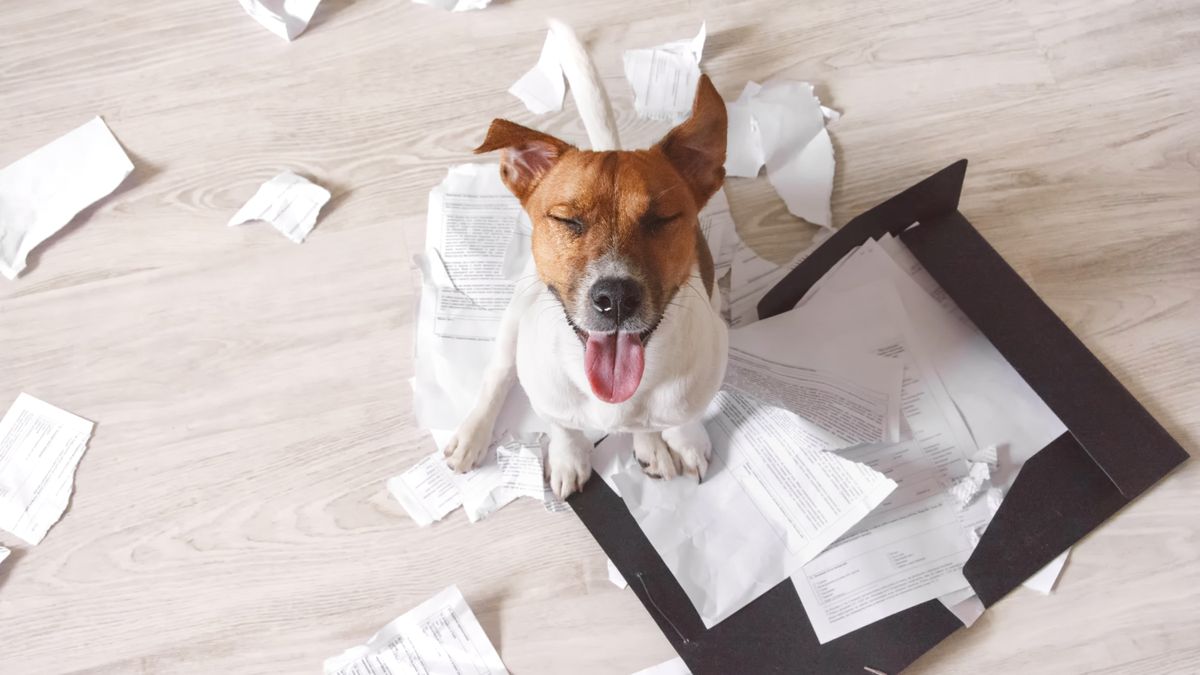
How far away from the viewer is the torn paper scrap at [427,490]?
1.84m

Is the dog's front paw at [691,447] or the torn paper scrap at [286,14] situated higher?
the torn paper scrap at [286,14]

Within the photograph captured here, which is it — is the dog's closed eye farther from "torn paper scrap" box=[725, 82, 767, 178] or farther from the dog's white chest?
"torn paper scrap" box=[725, 82, 767, 178]

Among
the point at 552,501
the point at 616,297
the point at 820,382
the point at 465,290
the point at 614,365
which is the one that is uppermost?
the point at 616,297

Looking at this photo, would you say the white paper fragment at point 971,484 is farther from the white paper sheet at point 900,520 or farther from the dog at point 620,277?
the dog at point 620,277

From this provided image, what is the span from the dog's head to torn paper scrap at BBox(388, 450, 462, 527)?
66cm

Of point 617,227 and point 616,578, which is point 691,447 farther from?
point 617,227

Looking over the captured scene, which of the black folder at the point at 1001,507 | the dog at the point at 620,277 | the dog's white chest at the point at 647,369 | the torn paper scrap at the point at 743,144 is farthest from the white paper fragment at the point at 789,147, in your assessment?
the dog's white chest at the point at 647,369

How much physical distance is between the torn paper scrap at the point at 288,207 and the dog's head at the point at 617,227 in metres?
0.93

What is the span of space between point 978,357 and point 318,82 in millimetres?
1892

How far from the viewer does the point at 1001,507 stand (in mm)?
1736

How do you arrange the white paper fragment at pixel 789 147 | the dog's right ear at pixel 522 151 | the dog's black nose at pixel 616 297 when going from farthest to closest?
the white paper fragment at pixel 789 147 < the dog's right ear at pixel 522 151 < the dog's black nose at pixel 616 297

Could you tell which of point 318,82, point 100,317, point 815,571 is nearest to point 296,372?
point 100,317

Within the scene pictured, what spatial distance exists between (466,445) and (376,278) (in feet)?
1.77

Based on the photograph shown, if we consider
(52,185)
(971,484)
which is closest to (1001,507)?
(971,484)
